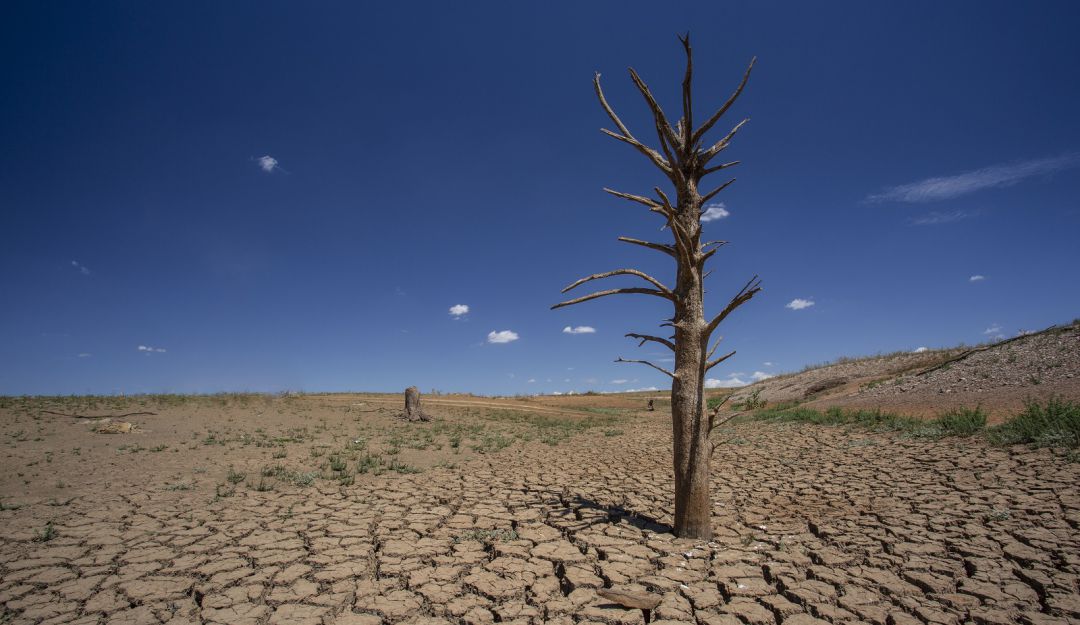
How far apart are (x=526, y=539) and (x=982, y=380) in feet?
47.7

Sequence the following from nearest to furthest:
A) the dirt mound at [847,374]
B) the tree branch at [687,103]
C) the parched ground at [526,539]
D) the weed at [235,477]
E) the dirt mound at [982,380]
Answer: the parched ground at [526,539]
the tree branch at [687,103]
the weed at [235,477]
the dirt mound at [982,380]
the dirt mound at [847,374]

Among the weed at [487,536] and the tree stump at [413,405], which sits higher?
the tree stump at [413,405]

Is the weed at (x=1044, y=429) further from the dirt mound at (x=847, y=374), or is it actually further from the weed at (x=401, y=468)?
the dirt mound at (x=847, y=374)

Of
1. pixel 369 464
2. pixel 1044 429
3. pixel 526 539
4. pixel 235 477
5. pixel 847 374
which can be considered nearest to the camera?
pixel 526 539

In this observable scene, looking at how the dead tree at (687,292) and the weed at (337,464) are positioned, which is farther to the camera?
the weed at (337,464)

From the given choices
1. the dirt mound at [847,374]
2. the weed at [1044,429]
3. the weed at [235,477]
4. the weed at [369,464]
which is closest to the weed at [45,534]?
the weed at [235,477]

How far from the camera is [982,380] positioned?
40.2ft

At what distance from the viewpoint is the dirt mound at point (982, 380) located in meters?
10.3

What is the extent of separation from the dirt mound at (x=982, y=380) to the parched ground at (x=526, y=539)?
2.75 metres

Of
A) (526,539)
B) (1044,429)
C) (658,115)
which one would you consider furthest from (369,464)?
(1044,429)

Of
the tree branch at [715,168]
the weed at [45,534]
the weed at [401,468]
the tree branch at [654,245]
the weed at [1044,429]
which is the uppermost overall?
the tree branch at [715,168]

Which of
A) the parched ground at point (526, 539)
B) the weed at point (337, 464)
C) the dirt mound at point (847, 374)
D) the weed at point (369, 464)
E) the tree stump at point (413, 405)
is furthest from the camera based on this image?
the dirt mound at point (847, 374)

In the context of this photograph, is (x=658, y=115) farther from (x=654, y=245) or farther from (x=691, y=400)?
(x=691, y=400)

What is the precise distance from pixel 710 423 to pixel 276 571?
12.0 feet
